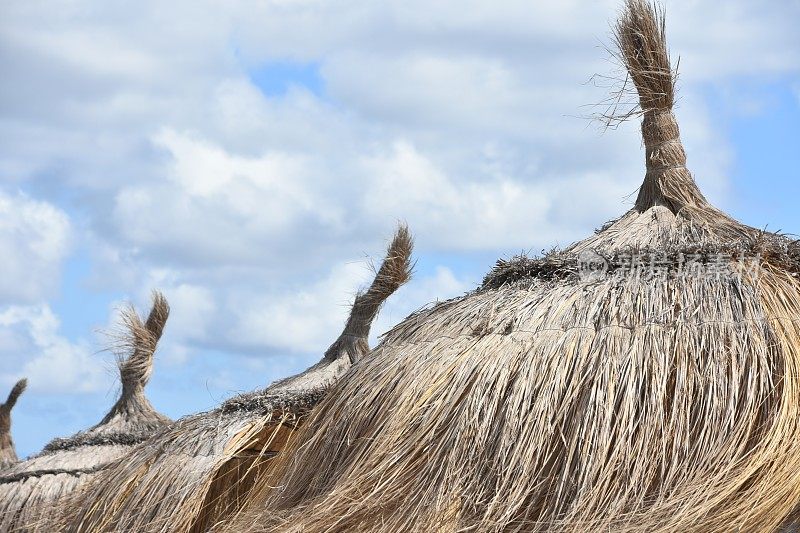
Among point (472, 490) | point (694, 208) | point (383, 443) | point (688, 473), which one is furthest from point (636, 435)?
point (694, 208)

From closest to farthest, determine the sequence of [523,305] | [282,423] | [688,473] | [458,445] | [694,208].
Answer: [688,473], [458,445], [523,305], [694,208], [282,423]

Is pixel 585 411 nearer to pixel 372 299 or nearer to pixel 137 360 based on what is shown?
pixel 372 299

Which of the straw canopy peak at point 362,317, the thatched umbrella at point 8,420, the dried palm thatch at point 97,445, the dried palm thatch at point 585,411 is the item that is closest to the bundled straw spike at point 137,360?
the dried palm thatch at point 97,445

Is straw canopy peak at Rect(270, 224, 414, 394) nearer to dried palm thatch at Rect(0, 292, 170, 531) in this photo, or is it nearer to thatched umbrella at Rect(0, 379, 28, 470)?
dried palm thatch at Rect(0, 292, 170, 531)

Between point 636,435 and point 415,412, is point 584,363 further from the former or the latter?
point 415,412

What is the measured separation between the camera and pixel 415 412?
5.02m

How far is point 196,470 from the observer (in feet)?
20.3

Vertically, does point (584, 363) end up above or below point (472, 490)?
above

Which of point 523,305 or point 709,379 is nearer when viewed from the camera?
point 709,379

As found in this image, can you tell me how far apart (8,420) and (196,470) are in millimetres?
9026

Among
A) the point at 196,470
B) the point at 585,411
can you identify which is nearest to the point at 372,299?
the point at 196,470

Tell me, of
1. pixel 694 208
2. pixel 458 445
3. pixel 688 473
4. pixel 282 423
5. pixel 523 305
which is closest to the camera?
pixel 688 473

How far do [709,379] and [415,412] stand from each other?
1235 millimetres

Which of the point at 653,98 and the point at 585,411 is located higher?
the point at 653,98
